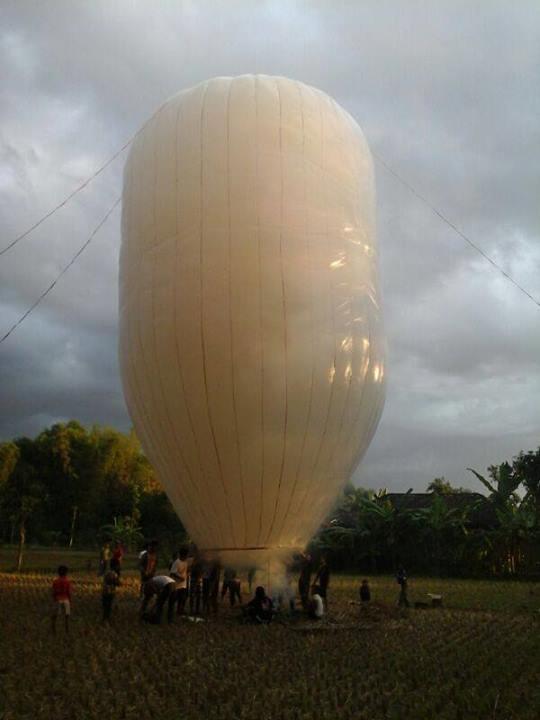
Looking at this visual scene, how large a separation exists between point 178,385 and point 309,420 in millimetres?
1974

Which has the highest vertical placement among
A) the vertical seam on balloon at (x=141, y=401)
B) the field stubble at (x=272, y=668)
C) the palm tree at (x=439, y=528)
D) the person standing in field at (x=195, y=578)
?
the vertical seam on balloon at (x=141, y=401)

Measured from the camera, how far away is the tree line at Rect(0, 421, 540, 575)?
28.0 meters

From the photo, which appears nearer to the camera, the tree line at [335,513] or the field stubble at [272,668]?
the field stubble at [272,668]

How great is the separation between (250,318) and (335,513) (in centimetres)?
601

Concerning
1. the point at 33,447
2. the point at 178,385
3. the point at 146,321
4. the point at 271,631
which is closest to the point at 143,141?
the point at 146,321

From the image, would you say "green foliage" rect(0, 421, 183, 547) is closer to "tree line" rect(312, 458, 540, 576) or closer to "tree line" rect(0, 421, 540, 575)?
"tree line" rect(0, 421, 540, 575)

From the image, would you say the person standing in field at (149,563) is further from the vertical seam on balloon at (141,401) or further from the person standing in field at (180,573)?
the vertical seam on balloon at (141,401)

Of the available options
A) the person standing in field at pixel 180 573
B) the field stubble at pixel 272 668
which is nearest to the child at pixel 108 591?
the field stubble at pixel 272 668

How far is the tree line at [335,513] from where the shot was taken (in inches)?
1102

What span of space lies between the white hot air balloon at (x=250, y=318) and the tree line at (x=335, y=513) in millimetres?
2539

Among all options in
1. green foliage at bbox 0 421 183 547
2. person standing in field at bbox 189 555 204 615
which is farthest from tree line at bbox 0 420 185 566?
person standing in field at bbox 189 555 204 615

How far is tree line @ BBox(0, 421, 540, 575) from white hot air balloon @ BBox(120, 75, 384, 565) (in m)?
2.54

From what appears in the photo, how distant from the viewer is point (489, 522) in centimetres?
3234

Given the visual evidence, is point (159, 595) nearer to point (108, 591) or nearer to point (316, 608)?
point (108, 591)
